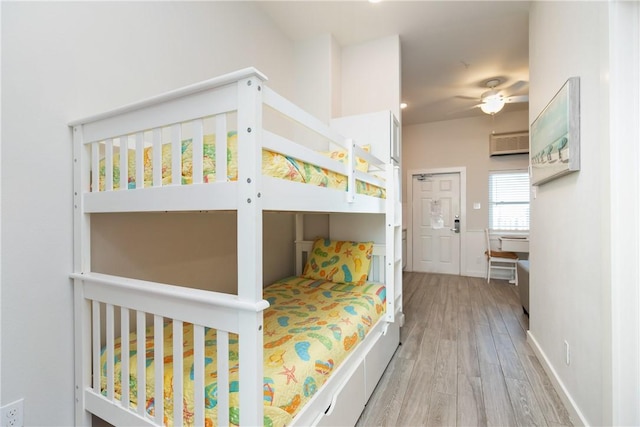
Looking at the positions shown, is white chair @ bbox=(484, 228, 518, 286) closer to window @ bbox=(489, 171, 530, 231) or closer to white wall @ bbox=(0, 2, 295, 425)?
window @ bbox=(489, 171, 530, 231)

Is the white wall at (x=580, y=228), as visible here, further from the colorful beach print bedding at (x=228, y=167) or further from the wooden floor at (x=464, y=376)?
the colorful beach print bedding at (x=228, y=167)

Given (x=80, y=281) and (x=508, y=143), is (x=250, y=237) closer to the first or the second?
(x=80, y=281)

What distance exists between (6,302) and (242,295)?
3.12 feet

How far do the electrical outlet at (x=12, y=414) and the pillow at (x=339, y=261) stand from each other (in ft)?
5.96

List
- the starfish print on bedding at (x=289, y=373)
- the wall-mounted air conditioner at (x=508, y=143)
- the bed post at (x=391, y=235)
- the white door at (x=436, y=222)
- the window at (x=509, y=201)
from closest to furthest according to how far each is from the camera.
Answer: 1. the starfish print on bedding at (x=289, y=373)
2. the bed post at (x=391, y=235)
3. the wall-mounted air conditioner at (x=508, y=143)
4. the window at (x=509, y=201)
5. the white door at (x=436, y=222)

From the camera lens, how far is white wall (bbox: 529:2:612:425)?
1.24m

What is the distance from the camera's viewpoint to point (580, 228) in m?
1.49

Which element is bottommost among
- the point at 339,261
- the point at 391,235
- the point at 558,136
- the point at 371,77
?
the point at 339,261

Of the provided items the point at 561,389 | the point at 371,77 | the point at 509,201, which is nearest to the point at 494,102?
the point at 371,77

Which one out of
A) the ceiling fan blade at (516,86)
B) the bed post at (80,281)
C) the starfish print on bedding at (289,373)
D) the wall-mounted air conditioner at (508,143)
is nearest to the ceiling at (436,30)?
the ceiling fan blade at (516,86)

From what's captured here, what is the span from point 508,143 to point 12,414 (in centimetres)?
587

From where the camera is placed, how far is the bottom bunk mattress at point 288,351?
96 cm

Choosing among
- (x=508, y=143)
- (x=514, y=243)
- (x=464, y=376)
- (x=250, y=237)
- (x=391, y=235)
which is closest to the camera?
(x=250, y=237)

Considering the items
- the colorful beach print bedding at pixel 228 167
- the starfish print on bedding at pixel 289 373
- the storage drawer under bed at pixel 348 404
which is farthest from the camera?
the storage drawer under bed at pixel 348 404
